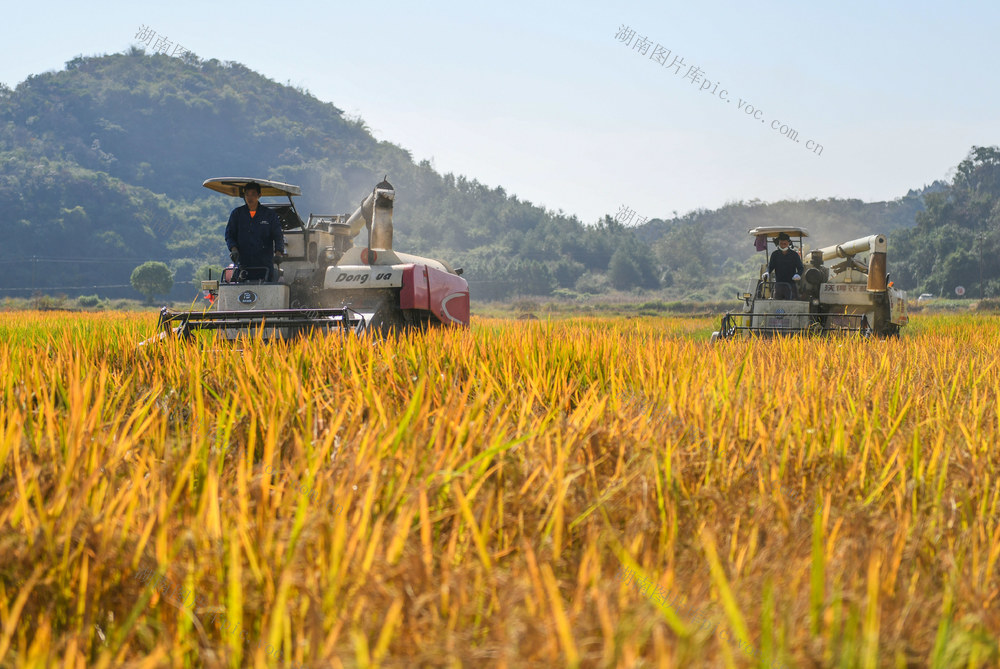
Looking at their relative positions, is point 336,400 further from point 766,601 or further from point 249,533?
point 766,601

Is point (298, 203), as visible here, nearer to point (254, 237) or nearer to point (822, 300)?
point (822, 300)

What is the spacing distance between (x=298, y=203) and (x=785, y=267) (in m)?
144

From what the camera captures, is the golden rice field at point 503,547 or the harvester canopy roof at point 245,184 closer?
the golden rice field at point 503,547

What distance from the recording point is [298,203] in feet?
489

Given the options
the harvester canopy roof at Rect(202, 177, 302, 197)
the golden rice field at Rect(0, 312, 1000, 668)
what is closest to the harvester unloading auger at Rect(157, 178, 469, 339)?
the harvester canopy roof at Rect(202, 177, 302, 197)

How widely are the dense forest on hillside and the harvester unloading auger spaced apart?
85466 mm

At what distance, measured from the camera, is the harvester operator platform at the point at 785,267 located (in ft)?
39.3

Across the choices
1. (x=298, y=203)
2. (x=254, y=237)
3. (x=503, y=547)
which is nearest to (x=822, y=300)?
(x=254, y=237)

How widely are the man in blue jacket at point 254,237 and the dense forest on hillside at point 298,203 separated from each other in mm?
86870

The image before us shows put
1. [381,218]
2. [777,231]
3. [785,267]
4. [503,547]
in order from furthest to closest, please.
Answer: [785,267], [777,231], [381,218], [503,547]

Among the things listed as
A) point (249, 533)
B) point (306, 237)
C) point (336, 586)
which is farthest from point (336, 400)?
point (306, 237)

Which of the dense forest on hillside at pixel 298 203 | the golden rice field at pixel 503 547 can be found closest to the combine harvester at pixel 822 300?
the golden rice field at pixel 503 547

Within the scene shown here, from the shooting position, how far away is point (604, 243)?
412 ft

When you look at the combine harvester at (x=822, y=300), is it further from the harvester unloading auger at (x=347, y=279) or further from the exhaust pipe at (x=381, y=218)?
the exhaust pipe at (x=381, y=218)
